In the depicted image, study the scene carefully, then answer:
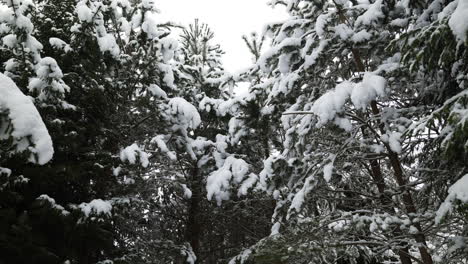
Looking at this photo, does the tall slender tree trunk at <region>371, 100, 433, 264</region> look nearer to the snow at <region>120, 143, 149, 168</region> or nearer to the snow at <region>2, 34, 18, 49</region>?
the snow at <region>120, 143, 149, 168</region>

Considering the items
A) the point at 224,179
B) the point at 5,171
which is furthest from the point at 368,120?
the point at 5,171

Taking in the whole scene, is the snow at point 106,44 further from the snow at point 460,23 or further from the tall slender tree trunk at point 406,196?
the snow at point 460,23

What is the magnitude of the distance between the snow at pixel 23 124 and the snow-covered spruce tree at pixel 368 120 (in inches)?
124

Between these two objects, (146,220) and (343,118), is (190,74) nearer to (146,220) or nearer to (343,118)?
(146,220)

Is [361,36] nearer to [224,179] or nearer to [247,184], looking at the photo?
[247,184]

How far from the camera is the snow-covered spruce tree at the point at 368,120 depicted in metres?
4.27

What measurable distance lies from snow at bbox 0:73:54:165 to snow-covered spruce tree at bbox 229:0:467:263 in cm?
316

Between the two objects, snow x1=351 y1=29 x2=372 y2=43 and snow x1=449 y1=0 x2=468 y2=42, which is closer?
snow x1=449 y1=0 x2=468 y2=42

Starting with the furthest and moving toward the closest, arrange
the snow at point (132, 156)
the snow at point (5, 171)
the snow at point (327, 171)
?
the snow at point (132, 156)
the snow at point (327, 171)
the snow at point (5, 171)

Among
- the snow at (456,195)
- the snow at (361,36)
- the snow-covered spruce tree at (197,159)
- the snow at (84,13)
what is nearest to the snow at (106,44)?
the snow at (84,13)

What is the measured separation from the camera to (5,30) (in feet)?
19.7

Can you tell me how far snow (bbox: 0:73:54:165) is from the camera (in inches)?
103

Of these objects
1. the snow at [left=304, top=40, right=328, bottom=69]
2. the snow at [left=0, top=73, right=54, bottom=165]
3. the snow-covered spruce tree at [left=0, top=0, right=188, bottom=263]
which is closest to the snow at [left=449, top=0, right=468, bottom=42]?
the snow at [left=304, top=40, right=328, bottom=69]

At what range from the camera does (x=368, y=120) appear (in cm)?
508
